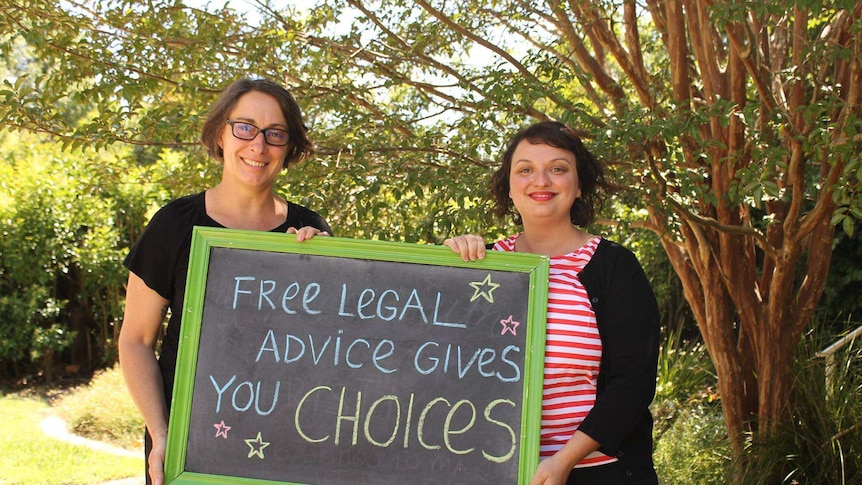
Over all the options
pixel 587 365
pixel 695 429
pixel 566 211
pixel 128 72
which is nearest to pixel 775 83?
pixel 695 429

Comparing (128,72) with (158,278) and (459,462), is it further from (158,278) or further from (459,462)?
(459,462)

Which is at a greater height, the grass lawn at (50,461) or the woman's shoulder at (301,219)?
the woman's shoulder at (301,219)

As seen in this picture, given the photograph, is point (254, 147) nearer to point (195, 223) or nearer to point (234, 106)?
point (234, 106)

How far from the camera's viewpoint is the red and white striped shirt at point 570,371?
234cm

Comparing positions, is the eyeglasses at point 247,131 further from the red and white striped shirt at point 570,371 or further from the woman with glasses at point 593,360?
the red and white striped shirt at point 570,371

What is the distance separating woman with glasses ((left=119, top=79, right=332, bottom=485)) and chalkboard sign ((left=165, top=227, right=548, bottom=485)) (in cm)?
11

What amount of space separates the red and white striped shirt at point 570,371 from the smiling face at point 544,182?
0.86ft

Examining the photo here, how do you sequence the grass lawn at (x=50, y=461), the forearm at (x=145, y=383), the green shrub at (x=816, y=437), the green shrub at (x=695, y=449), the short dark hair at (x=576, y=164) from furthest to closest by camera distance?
the grass lawn at (x=50, y=461) < the green shrub at (x=695, y=449) < the green shrub at (x=816, y=437) < the short dark hair at (x=576, y=164) < the forearm at (x=145, y=383)

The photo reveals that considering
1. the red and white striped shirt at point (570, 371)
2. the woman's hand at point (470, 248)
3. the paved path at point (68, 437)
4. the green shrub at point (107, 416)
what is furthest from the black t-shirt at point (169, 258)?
the green shrub at point (107, 416)

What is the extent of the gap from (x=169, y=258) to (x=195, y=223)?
13cm

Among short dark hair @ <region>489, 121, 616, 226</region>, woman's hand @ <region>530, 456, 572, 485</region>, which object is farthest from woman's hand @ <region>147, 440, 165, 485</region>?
short dark hair @ <region>489, 121, 616, 226</region>

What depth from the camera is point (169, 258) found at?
8.22 ft

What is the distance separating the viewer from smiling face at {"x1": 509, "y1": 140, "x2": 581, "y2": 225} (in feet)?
8.20

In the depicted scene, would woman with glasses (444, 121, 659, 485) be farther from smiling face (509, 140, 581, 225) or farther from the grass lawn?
the grass lawn
